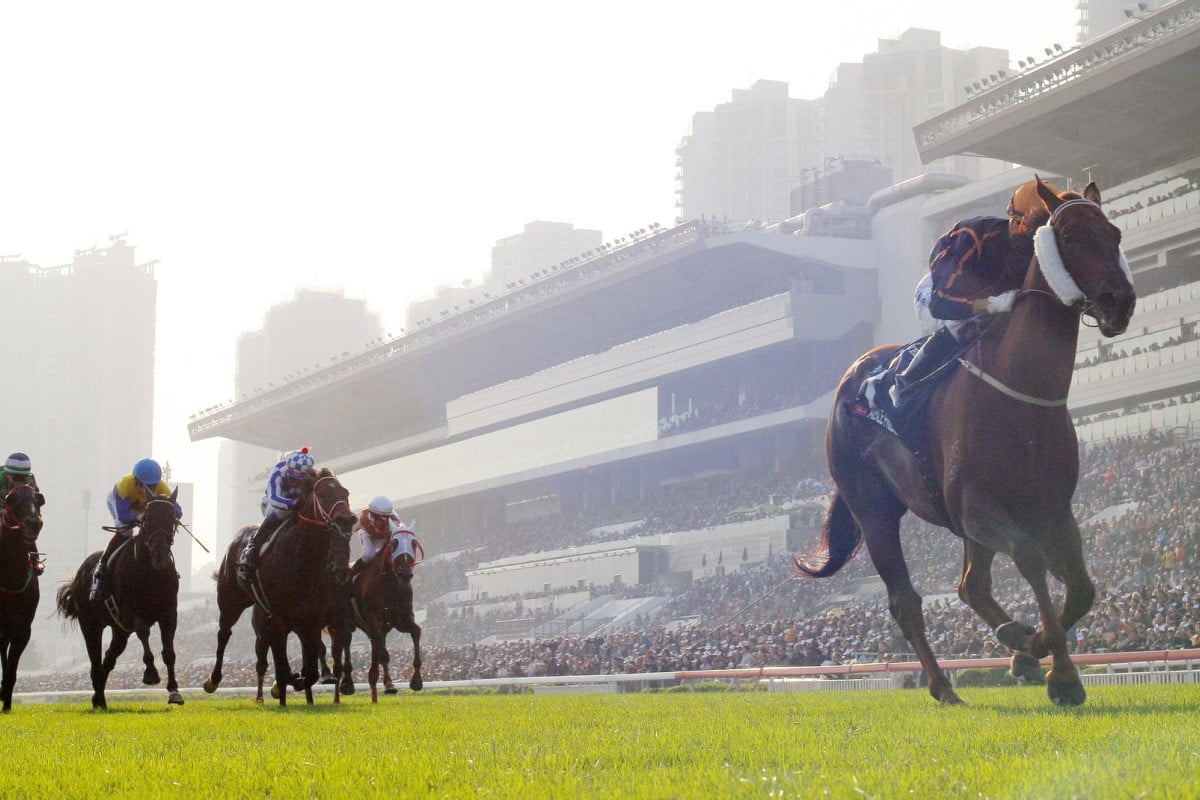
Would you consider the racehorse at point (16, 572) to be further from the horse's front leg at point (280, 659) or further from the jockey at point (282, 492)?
the horse's front leg at point (280, 659)

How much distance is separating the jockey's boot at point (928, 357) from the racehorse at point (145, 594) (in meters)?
7.45

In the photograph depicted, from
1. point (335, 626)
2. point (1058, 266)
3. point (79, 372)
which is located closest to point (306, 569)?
point (335, 626)

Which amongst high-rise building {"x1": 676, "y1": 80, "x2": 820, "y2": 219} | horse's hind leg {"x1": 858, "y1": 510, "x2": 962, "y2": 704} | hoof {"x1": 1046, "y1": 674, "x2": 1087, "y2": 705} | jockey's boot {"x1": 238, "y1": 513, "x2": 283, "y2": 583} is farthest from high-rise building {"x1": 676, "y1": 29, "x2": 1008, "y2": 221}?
hoof {"x1": 1046, "y1": 674, "x2": 1087, "y2": 705}

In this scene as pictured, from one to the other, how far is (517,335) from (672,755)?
199 ft

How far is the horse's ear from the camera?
7875 millimetres

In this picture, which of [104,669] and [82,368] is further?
[82,368]

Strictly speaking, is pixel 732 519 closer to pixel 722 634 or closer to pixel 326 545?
pixel 722 634

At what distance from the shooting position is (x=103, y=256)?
168125 millimetres

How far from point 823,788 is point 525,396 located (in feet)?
202

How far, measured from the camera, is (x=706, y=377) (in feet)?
187

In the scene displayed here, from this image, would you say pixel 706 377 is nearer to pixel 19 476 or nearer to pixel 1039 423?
pixel 19 476

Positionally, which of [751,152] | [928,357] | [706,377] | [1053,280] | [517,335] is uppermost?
[751,152]

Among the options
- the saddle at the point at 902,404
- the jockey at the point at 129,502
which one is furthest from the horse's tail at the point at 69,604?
the saddle at the point at 902,404

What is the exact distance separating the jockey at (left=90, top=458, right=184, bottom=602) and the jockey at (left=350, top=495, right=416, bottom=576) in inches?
132
